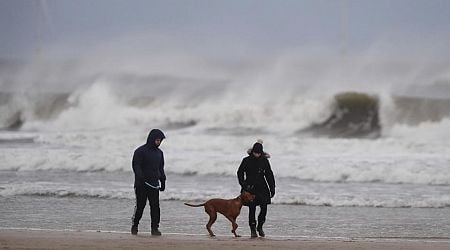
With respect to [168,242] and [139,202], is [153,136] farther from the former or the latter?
[168,242]

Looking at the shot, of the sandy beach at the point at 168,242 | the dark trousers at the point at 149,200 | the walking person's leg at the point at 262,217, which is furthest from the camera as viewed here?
the walking person's leg at the point at 262,217

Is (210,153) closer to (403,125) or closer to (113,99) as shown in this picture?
(403,125)

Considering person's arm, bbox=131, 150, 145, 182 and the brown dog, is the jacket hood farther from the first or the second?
the brown dog

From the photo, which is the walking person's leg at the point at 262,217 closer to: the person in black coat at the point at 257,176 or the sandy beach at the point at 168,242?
the person in black coat at the point at 257,176

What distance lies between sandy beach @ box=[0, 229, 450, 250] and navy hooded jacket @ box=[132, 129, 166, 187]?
2.19 feet

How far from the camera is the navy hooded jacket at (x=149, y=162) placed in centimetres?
853

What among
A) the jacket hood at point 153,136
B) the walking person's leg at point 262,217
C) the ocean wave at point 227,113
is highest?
the ocean wave at point 227,113

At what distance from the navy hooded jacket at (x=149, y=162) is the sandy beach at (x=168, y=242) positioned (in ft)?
2.19

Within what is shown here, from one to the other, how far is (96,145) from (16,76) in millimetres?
15848

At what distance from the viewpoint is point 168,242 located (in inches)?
323

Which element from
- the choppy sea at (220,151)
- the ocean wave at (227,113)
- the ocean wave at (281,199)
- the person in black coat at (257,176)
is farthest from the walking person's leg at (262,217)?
the ocean wave at (227,113)

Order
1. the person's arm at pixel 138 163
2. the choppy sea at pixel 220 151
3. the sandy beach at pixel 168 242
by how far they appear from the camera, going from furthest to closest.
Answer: the choppy sea at pixel 220 151 < the person's arm at pixel 138 163 < the sandy beach at pixel 168 242

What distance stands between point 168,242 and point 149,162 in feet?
3.11

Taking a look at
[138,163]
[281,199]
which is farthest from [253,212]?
[281,199]
